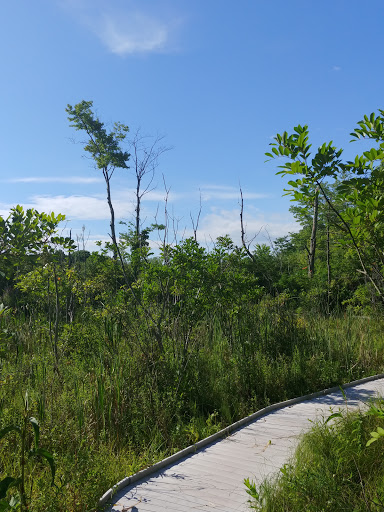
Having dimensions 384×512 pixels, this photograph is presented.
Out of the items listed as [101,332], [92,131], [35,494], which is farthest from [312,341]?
[92,131]

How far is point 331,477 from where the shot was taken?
303 centimetres

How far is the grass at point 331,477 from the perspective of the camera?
2.77 m

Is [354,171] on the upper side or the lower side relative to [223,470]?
upper

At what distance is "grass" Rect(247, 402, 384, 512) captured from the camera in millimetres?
2770

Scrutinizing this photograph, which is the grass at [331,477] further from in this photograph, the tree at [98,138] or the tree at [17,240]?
the tree at [98,138]

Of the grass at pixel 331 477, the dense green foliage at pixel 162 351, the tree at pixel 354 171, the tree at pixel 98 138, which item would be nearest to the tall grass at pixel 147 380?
the dense green foliage at pixel 162 351

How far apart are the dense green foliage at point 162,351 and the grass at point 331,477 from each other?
120 centimetres

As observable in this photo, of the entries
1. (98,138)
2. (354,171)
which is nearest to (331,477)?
(354,171)

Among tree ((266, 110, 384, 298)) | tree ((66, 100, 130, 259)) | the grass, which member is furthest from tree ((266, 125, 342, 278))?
tree ((66, 100, 130, 259))

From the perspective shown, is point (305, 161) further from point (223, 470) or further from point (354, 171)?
point (223, 470)

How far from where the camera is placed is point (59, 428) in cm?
378

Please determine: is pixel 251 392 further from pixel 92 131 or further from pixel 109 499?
pixel 92 131

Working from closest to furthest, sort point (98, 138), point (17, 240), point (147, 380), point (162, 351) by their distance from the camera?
point (17, 240) < point (147, 380) < point (162, 351) < point (98, 138)

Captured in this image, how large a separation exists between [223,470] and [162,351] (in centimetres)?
190
